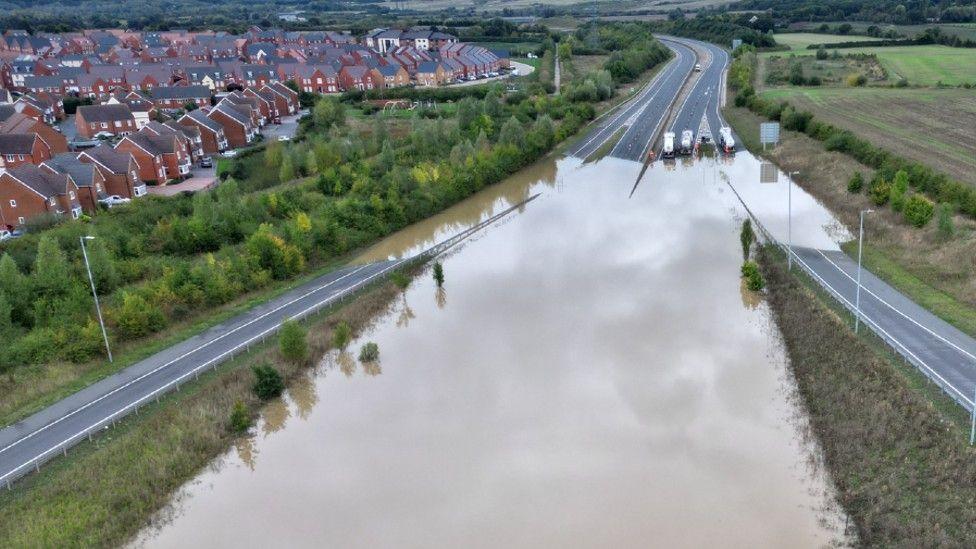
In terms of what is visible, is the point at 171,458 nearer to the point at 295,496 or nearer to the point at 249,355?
the point at 295,496

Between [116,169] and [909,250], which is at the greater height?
[116,169]

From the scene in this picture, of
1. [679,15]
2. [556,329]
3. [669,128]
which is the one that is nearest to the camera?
[556,329]

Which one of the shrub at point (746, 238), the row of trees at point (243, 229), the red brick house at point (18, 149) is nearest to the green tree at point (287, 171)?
the row of trees at point (243, 229)

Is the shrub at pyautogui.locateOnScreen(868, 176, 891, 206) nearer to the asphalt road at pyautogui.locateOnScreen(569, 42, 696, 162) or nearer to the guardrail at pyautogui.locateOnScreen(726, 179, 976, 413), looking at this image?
the guardrail at pyautogui.locateOnScreen(726, 179, 976, 413)

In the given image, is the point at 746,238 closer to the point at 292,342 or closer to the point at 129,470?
the point at 292,342

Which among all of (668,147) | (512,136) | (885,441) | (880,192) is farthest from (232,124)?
(885,441)

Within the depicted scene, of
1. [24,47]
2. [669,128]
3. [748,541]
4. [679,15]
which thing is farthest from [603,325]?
[679,15]

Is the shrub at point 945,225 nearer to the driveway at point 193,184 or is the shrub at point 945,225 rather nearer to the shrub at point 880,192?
the shrub at point 880,192
